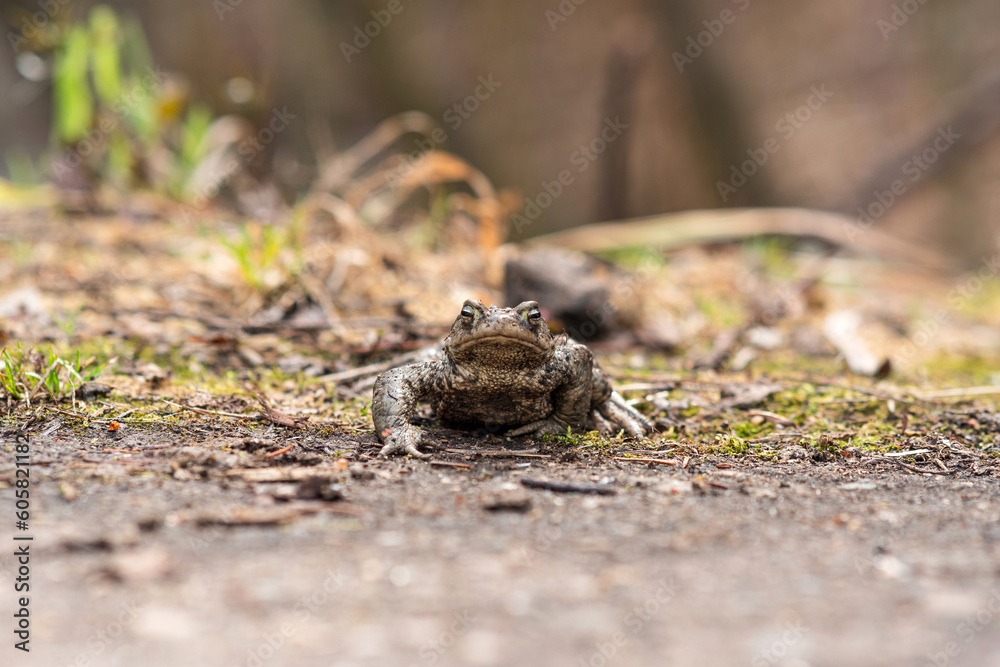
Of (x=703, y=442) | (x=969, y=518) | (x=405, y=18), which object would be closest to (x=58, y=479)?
(x=703, y=442)

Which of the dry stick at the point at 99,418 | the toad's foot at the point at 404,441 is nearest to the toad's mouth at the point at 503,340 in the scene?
the toad's foot at the point at 404,441

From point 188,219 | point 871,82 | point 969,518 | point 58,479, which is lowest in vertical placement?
point 969,518

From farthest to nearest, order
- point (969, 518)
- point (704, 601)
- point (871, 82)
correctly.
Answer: point (871, 82), point (969, 518), point (704, 601)

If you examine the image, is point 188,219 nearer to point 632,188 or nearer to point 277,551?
point 277,551

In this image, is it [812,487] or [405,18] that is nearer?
[812,487]

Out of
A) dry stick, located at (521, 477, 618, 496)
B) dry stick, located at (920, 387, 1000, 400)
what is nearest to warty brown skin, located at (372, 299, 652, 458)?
dry stick, located at (521, 477, 618, 496)

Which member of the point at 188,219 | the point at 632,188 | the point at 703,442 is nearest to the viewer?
the point at 703,442

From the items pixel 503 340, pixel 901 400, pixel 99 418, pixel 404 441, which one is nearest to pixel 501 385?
pixel 503 340

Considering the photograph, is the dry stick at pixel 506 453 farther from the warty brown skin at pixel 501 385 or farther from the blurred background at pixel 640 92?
the blurred background at pixel 640 92
